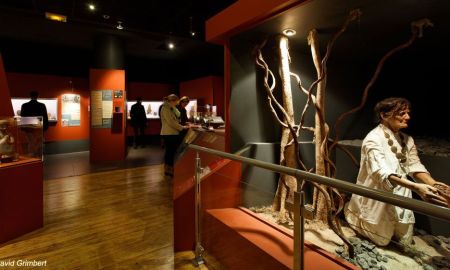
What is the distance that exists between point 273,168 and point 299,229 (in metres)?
0.34

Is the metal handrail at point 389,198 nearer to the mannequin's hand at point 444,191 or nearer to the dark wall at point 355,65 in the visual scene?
the mannequin's hand at point 444,191

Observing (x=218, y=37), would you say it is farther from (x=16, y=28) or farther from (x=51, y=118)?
(x=51, y=118)

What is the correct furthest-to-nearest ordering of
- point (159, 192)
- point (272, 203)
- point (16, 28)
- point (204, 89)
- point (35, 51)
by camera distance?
point (204, 89) < point (35, 51) < point (16, 28) < point (159, 192) < point (272, 203)

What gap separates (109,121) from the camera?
23.0ft

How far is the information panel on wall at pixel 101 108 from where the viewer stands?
22.4ft

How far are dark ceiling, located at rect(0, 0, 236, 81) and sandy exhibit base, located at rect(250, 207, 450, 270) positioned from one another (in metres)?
4.74

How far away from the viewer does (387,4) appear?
82.5 inches

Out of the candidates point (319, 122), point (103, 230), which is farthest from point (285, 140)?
point (103, 230)

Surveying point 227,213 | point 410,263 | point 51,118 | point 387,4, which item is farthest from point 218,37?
point 51,118

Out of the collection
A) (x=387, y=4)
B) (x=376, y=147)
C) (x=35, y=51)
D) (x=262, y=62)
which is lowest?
(x=376, y=147)

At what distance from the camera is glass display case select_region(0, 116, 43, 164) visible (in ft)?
9.43

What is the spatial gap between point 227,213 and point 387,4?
2.23 meters

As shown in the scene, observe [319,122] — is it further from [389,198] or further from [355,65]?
[355,65]

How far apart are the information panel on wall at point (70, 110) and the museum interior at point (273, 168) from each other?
371 centimetres
